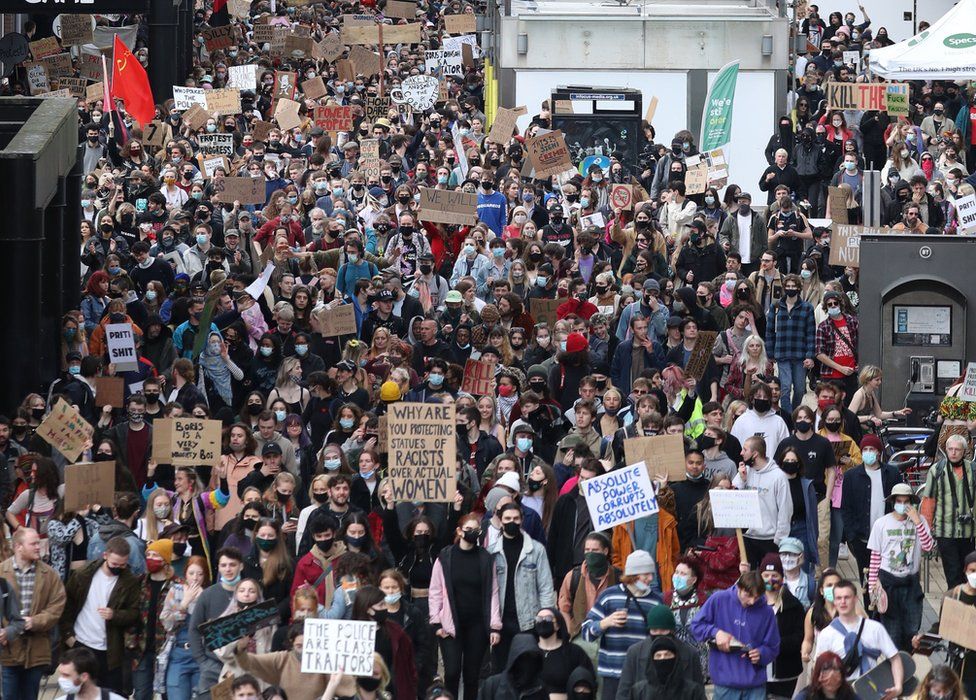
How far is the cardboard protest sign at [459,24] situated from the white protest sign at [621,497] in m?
29.0

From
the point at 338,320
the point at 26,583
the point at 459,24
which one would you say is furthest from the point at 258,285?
the point at 459,24

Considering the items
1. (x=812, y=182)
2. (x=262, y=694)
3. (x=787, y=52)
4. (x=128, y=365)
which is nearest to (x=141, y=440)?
(x=128, y=365)

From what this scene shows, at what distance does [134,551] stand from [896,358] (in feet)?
27.0

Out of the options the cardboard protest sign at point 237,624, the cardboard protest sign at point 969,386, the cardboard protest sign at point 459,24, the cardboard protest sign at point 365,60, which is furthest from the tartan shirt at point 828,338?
the cardboard protest sign at point 459,24

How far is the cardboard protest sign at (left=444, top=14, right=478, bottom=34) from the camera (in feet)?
143

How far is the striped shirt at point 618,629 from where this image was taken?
13664 millimetres

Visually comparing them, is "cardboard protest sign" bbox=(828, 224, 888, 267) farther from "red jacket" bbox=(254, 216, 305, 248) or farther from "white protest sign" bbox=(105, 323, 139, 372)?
"white protest sign" bbox=(105, 323, 139, 372)

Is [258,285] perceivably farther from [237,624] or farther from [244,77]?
[244,77]

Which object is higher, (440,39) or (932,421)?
(440,39)

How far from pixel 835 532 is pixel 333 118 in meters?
16.6

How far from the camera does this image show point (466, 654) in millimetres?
14758

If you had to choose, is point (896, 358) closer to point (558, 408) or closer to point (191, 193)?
point (558, 408)

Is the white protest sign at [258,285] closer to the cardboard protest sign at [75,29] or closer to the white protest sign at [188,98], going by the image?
the white protest sign at [188,98]

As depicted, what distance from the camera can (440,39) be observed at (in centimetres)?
4591
